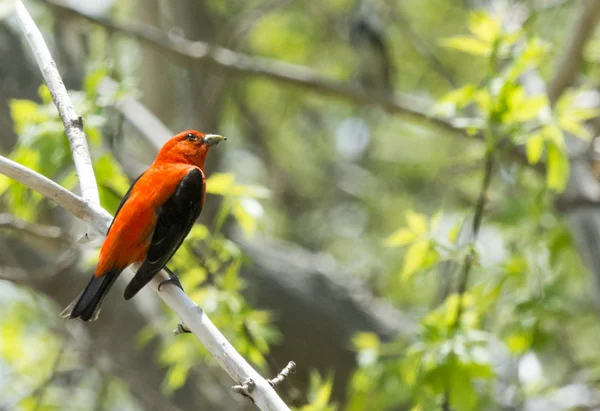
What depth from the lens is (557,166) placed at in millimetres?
3734

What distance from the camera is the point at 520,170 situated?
5.65 metres

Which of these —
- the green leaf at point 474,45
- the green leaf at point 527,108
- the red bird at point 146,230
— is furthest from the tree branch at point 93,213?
the green leaf at point 474,45

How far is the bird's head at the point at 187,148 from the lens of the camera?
3969mm

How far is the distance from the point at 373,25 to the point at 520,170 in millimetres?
1727

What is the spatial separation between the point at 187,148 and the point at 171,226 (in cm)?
84

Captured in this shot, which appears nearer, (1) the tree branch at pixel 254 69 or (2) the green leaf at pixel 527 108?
(2) the green leaf at pixel 527 108

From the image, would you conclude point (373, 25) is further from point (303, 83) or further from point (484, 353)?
point (484, 353)

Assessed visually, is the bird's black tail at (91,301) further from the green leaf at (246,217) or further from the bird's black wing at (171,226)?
the green leaf at (246,217)

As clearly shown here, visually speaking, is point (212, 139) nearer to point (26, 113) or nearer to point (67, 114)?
point (26, 113)

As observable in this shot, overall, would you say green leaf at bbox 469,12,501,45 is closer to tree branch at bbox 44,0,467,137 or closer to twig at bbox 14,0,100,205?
tree branch at bbox 44,0,467,137

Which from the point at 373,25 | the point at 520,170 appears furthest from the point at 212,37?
the point at 520,170

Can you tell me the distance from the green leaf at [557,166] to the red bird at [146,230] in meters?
1.69

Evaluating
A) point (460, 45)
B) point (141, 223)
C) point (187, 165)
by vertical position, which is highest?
point (460, 45)

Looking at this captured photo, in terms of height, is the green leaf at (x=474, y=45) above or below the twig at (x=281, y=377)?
above
